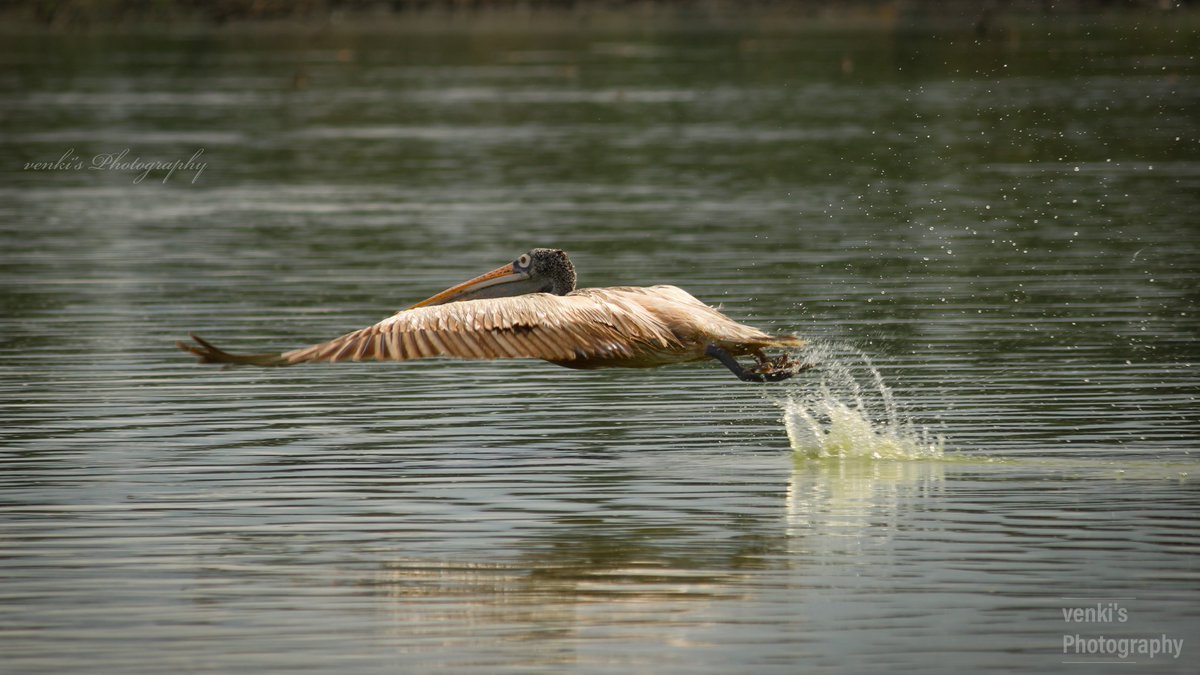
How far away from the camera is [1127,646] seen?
8047mm

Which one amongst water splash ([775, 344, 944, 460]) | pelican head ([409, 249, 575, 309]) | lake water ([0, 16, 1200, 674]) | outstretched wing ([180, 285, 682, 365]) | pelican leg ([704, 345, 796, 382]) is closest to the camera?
lake water ([0, 16, 1200, 674])

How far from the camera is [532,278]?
11906 mm

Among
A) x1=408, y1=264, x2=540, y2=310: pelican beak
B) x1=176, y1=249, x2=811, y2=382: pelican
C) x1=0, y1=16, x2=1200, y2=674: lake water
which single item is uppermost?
x1=408, y1=264, x2=540, y2=310: pelican beak

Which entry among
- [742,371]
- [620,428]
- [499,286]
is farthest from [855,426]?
[499,286]

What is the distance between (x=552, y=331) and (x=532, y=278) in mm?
1368

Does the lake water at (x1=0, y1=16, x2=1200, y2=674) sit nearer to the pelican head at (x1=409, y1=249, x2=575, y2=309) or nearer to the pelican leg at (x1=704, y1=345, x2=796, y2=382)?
the pelican leg at (x1=704, y1=345, x2=796, y2=382)

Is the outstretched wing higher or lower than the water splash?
higher

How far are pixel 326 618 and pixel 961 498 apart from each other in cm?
352

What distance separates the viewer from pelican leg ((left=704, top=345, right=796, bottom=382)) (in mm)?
11578

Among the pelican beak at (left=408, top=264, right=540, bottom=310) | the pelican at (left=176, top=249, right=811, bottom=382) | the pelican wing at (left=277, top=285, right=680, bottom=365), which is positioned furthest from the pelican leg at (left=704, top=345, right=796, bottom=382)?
the pelican beak at (left=408, top=264, right=540, bottom=310)

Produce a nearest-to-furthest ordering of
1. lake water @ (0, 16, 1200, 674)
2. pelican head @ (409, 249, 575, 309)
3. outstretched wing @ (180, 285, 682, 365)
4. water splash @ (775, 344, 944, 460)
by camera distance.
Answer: lake water @ (0, 16, 1200, 674) < outstretched wing @ (180, 285, 682, 365) < pelican head @ (409, 249, 575, 309) < water splash @ (775, 344, 944, 460)

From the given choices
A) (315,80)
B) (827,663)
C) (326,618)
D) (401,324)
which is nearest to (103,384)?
(401,324)

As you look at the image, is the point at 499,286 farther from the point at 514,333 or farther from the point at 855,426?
the point at 855,426

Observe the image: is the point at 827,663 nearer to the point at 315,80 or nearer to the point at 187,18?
the point at 315,80
